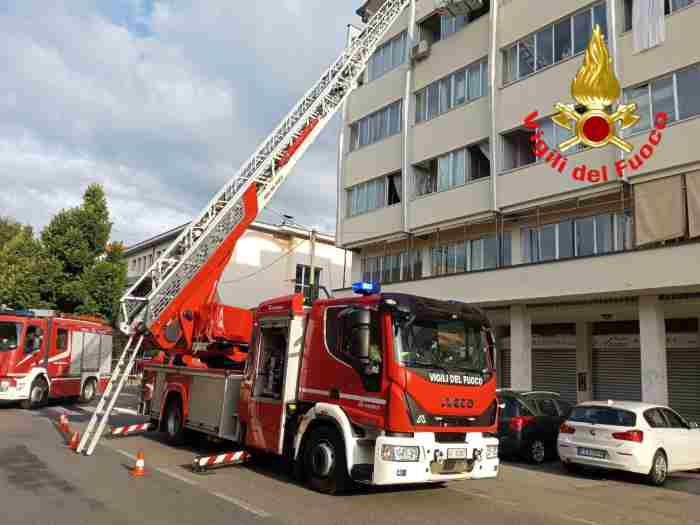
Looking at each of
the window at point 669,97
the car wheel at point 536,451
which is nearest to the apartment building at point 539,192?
the window at point 669,97

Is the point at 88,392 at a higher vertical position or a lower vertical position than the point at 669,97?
lower

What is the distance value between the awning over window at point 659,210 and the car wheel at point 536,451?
21.5ft

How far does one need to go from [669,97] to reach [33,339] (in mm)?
19265

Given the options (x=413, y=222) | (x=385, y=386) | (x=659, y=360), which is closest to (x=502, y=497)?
(x=385, y=386)

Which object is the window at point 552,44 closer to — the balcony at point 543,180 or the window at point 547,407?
the balcony at point 543,180

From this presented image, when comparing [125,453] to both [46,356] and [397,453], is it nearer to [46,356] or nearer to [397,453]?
[397,453]

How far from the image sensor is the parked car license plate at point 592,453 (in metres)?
10.7

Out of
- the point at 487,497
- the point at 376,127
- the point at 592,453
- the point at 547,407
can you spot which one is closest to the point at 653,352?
the point at 547,407

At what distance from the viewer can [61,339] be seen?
19.0 meters

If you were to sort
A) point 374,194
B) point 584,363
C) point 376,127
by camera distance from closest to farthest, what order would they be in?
point 584,363, point 374,194, point 376,127

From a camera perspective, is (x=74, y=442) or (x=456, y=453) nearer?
(x=456, y=453)

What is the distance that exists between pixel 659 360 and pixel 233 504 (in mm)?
12981

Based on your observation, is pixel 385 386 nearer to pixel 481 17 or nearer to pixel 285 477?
pixel 285 477

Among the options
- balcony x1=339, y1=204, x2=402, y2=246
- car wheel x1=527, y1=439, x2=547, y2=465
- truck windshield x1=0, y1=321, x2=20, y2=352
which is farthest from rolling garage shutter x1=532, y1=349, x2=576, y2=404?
truck windshield x1=0, y1=321, x2=20, y2=352
